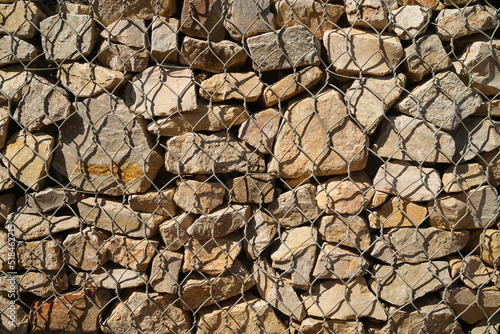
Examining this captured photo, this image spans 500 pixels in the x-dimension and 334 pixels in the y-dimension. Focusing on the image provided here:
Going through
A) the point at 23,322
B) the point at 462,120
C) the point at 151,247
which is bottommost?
the point at 23,322

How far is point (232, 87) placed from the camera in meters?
1.44

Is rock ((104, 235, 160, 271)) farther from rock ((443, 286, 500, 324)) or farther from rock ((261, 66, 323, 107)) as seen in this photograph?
rock ((443, 286, 500, 324))

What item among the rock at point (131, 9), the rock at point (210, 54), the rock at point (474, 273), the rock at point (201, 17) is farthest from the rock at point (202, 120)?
the rock at point (474, 273)

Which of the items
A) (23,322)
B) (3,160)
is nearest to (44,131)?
(3,160)

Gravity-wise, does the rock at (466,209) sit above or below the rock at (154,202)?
below

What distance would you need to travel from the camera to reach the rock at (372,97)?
4.73 ft

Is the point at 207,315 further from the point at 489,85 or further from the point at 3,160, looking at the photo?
the point at 489,85

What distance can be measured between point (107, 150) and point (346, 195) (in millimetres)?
836

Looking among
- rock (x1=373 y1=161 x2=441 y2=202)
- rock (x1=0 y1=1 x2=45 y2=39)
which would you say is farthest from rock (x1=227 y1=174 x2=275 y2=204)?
rock (x1=0 y1=1 x2=45 y2=39)

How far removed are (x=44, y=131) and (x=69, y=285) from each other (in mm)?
555

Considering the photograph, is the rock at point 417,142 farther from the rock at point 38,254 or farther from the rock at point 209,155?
the rock at point 38,254

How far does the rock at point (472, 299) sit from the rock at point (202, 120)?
97 centimetres

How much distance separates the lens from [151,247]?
4.84 feet

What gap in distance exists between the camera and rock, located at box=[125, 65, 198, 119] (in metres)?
1.43
